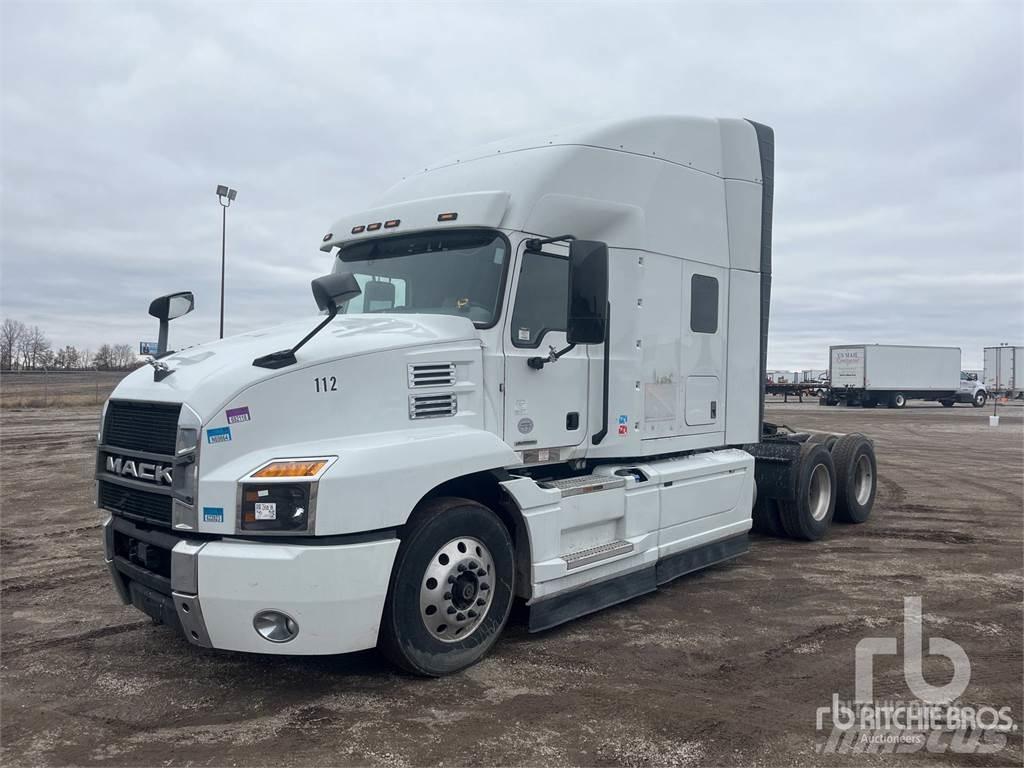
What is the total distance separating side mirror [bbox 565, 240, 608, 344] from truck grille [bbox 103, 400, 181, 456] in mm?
2589

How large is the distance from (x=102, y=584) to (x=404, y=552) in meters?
3.85

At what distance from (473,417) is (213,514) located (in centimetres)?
176

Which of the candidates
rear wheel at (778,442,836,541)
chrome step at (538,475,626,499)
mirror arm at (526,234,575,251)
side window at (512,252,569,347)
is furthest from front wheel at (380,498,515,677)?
rear wheel at (778,442,836,541)

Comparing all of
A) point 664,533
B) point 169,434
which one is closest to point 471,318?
point 169,434

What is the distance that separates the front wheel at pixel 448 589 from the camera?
15.0 feet

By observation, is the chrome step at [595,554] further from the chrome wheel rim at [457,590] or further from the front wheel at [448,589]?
the chrome wheel rim at [457,590]

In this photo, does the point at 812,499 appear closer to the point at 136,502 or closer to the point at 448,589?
the point at 448,589

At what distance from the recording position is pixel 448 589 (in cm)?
478

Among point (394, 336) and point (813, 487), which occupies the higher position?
point (394, 336)

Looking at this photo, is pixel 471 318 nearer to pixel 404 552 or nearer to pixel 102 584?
pixel 404 552

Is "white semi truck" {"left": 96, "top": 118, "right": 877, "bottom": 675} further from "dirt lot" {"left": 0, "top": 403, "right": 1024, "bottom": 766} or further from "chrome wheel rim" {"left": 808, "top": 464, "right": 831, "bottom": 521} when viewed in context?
"chrome wheel rim" {"left": 808, "top": 464, "right": 831, "bottom": 521}

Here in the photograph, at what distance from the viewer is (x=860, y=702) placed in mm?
4465

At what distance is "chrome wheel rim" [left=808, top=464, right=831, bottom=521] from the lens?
9.20 metres

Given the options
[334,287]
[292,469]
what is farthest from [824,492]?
[292,469]
